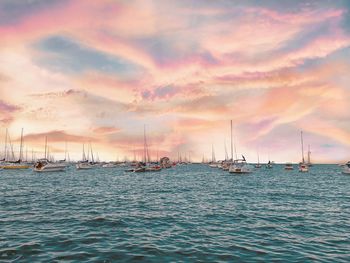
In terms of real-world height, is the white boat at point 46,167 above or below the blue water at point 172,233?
above

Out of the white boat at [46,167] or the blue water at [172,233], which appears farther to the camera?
the white boat at [46,167]

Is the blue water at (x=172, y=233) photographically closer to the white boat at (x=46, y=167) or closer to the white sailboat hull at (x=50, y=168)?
the white sailboat hull at (x=50, y=168)

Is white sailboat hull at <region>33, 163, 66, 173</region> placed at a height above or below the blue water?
above

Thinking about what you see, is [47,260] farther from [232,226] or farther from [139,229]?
[232,226]

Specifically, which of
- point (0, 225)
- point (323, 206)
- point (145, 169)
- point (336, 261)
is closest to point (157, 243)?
point (336, 261)

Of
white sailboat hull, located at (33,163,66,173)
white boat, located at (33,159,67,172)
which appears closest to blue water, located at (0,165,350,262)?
white sailboat hull, located at (33,163,66,173)

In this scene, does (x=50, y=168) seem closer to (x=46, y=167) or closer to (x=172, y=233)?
(x=46, y=167)

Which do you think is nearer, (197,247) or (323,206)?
(197,247)

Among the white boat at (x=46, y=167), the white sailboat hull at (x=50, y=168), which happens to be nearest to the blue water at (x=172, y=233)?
the white sailboat hull at (x=50, y=168)

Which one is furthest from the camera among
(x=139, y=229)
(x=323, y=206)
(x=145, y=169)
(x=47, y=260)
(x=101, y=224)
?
(x=145, y=169)

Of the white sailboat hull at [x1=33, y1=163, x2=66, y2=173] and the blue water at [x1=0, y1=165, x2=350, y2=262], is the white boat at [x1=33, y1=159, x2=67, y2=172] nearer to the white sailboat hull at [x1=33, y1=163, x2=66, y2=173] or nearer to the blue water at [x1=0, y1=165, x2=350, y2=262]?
the white sailboat hull at [x1=33, y1=163, x2=66, y2=173]

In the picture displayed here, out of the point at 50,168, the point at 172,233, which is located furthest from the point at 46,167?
the point at 172,233

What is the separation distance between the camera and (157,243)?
15844 millimetres

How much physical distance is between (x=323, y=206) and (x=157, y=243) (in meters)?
22.4
